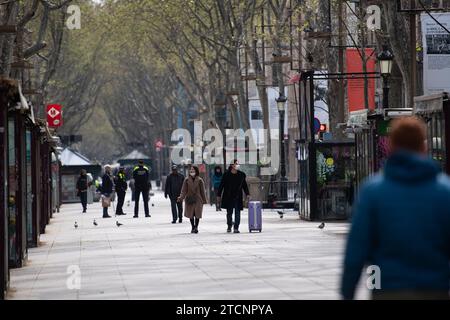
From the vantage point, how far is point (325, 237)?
27.8 metres

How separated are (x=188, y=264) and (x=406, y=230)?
13526 millimetres

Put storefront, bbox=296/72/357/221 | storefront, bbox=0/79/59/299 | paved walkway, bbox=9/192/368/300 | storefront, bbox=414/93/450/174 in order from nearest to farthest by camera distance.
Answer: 1. paved walkway, bbox=9/192/368/300
2. storefront, bbox=0/79/59/299
3. storefront, bbox=414/93/450/174
4. storefront, bbox=296/72/357/221

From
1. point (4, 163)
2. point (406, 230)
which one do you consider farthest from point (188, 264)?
point (406, 230)

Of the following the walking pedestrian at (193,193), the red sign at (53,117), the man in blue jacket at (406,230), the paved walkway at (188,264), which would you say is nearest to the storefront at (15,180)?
the paved walkway at (188,264)

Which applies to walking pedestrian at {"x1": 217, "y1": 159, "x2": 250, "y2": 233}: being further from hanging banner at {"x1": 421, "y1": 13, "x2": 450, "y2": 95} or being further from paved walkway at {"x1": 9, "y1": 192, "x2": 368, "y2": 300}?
hanging banner at {"x1": 421, "y1": 13, "x2": 450, "y2": 95}

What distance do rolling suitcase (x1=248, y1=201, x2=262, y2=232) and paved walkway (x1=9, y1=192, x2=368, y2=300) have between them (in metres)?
0.37

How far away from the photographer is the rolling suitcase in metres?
30.7

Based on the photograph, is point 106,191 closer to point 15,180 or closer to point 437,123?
point 15,180

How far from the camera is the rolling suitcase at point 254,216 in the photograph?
30703mm

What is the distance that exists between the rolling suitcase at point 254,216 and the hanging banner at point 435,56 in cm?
432

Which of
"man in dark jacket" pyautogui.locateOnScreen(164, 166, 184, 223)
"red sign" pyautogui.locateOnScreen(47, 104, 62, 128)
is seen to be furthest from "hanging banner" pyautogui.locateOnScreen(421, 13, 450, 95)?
"red sign" pyautogui.locateOnScreen(47, 104, 62, 128)

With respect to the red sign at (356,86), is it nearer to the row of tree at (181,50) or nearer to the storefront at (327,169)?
the row of tree at (181,50)

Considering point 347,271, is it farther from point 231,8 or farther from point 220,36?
point 220,36
